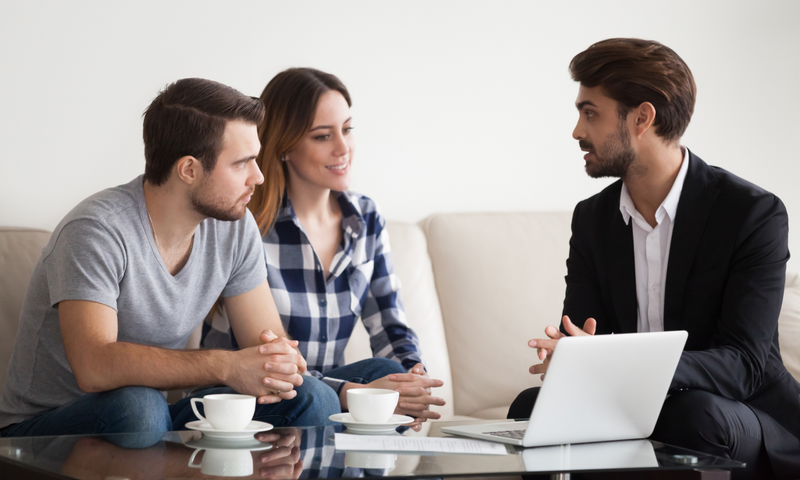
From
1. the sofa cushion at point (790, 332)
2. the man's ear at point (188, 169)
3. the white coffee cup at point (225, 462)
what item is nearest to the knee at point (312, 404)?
the white coffee cup at point (225, 462)

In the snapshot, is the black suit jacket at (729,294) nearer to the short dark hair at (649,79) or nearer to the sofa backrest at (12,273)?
the short dark hair at (649,79)

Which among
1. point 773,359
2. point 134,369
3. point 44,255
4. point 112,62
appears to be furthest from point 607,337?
point 112,62

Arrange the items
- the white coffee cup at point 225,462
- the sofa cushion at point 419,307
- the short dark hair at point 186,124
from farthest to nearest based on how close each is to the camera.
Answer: the sofa cushion at point 419,307, the short dark hair at point 186,124, the white coffee cup at point 225,462

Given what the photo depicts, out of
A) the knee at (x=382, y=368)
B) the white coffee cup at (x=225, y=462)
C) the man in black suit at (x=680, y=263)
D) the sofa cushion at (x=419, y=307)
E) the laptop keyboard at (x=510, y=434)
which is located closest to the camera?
the white coffee cup at (x=225, y=462)

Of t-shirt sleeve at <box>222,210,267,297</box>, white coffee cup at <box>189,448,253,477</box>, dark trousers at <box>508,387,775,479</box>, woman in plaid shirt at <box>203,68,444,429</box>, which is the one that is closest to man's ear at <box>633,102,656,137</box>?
dark trousers at <box>508,387,775,479</box>

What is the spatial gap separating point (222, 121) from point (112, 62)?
0.71 meters

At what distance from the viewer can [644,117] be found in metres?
1.79

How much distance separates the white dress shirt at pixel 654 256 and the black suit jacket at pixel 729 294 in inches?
1.1

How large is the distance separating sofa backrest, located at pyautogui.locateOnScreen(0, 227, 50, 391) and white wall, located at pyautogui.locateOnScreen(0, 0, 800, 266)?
0.24 m

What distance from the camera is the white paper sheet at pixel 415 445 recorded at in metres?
1.15

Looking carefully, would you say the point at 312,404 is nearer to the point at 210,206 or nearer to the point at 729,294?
the point at 210,206

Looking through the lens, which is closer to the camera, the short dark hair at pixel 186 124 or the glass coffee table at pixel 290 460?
the glass coffee table at pixel 290 460

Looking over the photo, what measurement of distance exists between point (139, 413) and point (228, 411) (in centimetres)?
27

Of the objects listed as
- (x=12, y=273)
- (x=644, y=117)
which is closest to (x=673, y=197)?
(x=644, y=117)
